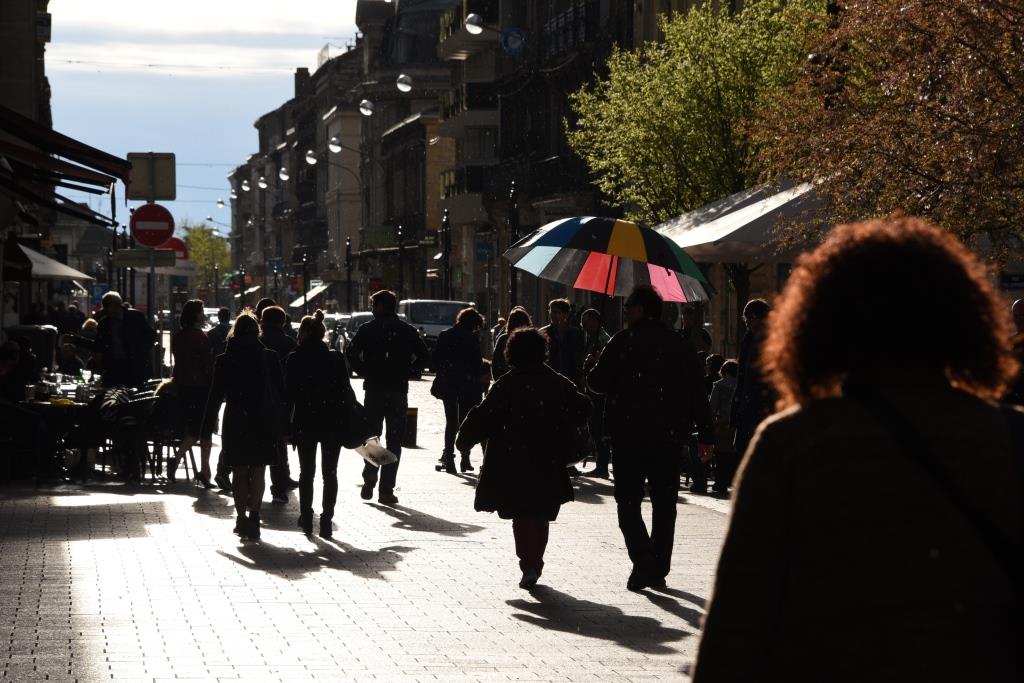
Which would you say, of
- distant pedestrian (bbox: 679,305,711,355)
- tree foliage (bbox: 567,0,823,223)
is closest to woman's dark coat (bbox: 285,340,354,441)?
distant pedestrian (bbox: 679,305,711,355)

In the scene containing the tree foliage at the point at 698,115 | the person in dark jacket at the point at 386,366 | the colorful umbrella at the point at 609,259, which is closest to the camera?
the colorful umbrella at the point at 609,259

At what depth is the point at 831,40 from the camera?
57.5 ft

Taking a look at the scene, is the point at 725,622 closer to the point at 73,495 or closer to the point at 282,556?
the point at 282,556

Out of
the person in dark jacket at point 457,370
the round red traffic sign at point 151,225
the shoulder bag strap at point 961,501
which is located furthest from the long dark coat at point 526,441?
the round red traffic sign at point 151,225

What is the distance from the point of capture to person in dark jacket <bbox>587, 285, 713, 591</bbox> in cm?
1160

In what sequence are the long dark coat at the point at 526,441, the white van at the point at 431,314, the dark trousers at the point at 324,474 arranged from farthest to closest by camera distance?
the white van at the point at 431,314
the dark trousers at the point at 324,474
the long dark coat at the point at 526,441

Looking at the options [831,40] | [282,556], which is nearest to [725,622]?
[282,556]

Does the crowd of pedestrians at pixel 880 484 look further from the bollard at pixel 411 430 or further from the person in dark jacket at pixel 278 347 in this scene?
the bollard at pixel 411 430

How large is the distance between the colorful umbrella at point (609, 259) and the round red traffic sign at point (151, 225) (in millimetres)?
6512

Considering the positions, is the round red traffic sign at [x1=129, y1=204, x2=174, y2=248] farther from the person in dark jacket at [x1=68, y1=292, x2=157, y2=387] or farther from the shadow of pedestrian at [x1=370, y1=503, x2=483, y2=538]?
the shadow of pedestrian at [x1=370, y1=503, x2=483, y2=538]

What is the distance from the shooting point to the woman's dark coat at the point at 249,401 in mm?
14172

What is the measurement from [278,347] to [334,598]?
7.76 meters

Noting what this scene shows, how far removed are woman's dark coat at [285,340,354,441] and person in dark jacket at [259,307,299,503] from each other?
1.61m

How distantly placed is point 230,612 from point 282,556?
8.77ft
